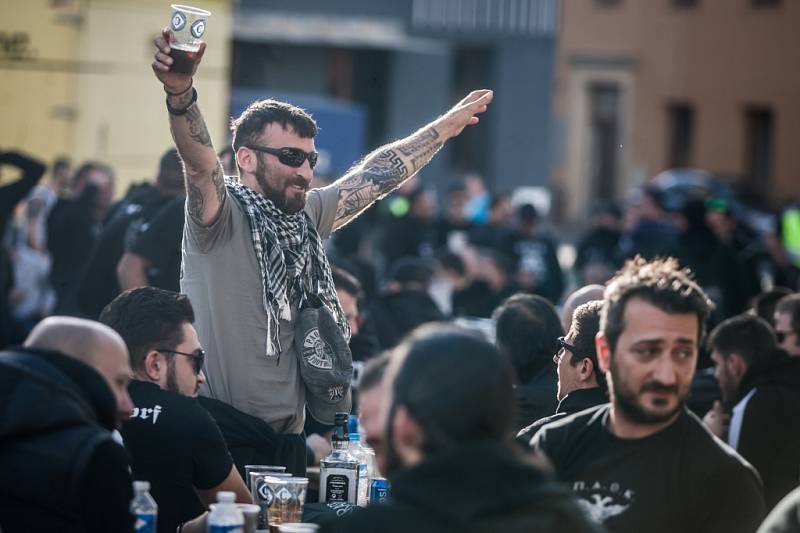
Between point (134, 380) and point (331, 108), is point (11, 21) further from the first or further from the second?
point (331, 108)

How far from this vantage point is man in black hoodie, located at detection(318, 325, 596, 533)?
3.23 metres

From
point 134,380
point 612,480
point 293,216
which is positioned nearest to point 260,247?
point 293,216

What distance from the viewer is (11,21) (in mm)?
14688

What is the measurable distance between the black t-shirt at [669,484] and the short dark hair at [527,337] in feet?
7.72

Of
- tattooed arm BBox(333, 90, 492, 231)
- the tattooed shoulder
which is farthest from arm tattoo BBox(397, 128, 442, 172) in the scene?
the tattooed shoulder

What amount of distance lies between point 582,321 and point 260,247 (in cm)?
118

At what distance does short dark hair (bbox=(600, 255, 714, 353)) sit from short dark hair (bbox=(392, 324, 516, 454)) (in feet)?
3.50

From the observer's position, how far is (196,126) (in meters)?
5.24

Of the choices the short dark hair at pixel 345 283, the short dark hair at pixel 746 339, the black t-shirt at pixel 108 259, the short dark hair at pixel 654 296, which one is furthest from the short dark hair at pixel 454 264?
the short dark hair at pixel 654 296

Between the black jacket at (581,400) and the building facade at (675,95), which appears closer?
the black jacket at (581,400)

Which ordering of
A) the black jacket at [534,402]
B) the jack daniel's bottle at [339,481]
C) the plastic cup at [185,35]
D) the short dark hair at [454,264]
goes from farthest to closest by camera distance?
the short dark hair at [454,264], the black jacket at [534,402], the jack daniel's bottle at [339,481], the plastic cup at [185,35]

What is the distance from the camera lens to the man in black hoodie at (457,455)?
323 centimetres

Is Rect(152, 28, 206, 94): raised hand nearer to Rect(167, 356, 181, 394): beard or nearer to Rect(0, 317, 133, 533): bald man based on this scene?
Rect(167, 356, 181, 394): beard

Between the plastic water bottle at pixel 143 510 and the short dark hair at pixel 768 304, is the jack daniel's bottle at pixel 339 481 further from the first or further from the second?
the short dark hair at pixel 768 304
